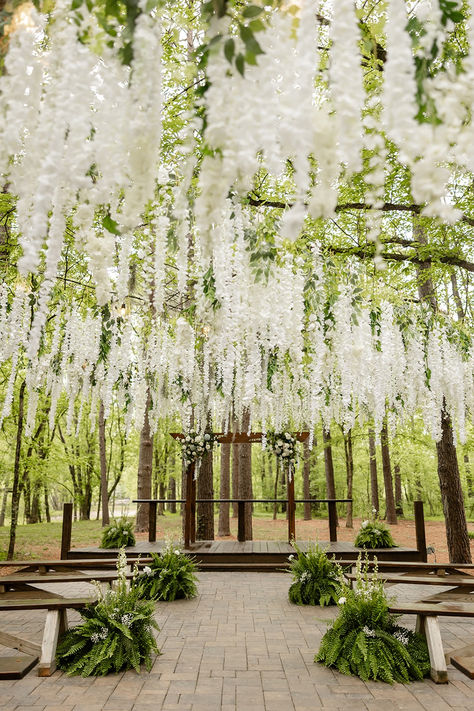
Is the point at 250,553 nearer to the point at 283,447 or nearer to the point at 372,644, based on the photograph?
the point at 283,447

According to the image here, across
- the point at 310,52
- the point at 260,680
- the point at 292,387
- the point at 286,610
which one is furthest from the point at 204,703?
the point at 292,387

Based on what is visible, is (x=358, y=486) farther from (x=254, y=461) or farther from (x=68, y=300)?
(x=68, y=300)

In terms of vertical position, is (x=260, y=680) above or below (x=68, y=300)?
below

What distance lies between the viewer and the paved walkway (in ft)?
11.4

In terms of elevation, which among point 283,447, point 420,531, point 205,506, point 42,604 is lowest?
point 42,604

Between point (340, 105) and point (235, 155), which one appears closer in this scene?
point (235, 155)

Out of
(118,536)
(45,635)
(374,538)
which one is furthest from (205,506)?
(45,635)

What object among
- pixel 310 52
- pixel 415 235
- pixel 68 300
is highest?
pixel 415 235

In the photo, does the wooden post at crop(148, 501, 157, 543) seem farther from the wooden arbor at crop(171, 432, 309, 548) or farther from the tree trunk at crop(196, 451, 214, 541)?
the tree trunk at crop(196, 451, 214, 541)

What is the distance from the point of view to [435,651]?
157 inches

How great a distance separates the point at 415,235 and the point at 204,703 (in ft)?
23.0

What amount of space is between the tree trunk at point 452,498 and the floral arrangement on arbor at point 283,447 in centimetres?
254

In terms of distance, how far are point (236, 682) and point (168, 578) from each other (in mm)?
2962

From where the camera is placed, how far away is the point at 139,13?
5.56 ft
